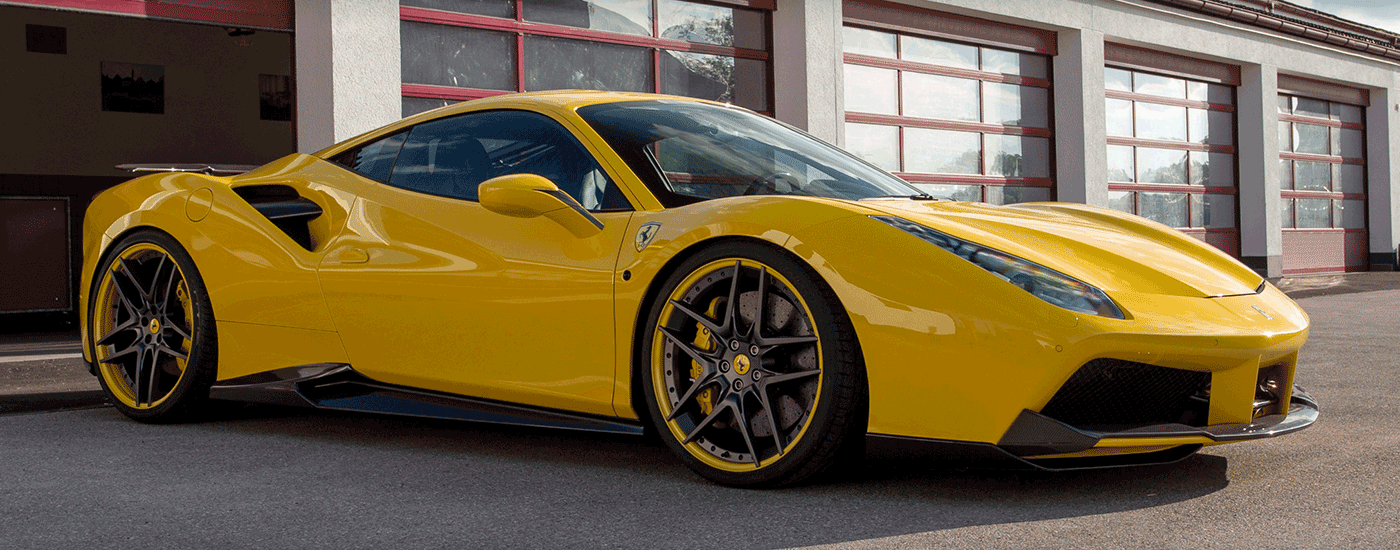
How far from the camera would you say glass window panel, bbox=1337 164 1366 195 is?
2255 cm

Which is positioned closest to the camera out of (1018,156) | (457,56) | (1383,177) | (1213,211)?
(457,56)

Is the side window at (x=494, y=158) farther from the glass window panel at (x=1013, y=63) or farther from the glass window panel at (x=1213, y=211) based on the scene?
the glass window panel at (x=1213, y=211)

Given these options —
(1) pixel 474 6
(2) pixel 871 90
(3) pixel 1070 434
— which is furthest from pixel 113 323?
(2) pixel 871 90

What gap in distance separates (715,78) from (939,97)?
11.7 ft

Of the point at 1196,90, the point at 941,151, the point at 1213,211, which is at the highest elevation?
the point at 1196,90

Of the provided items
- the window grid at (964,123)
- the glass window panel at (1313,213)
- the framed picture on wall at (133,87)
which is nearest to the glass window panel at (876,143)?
the window grid at (964,123)

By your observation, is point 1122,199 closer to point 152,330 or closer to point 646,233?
point 152,330

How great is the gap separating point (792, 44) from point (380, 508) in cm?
1014

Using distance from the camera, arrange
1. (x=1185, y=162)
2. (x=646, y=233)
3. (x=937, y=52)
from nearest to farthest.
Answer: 1. (x=646, y=233)
2. (x=937, y=52)
3. (x=1185, y=162)

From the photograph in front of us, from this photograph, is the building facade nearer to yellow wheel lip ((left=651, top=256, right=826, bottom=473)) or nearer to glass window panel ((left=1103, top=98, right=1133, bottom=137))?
glass window panel ((left=1103, top=98, right=1133, bottom=137))

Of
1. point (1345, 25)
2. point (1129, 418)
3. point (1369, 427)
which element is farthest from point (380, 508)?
point (1345, 25)

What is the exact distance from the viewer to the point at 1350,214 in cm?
2269

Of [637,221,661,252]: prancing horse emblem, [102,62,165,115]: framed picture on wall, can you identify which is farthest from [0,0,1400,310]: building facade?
[637,221,661,252]: prancing horse emblem

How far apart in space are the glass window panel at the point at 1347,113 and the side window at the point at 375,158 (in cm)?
2205
